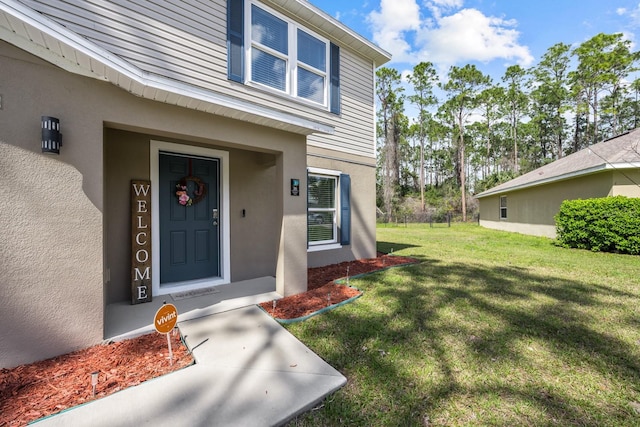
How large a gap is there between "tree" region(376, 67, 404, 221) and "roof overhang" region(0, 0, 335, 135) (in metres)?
22.6

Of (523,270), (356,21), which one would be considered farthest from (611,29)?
(523,270)

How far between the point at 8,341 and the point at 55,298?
1.30ft

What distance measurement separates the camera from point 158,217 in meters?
3.86

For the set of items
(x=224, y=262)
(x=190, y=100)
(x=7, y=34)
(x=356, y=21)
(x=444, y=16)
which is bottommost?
(x=224, y=262)

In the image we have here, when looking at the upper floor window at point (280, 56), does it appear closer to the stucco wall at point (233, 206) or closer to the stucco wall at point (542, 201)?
the stucco wall at point (233, 206)

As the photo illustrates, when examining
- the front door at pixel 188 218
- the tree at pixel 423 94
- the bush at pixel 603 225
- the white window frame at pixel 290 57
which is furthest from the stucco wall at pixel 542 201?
the front door at pixel 188 218

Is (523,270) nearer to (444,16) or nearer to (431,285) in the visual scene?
(431,285)

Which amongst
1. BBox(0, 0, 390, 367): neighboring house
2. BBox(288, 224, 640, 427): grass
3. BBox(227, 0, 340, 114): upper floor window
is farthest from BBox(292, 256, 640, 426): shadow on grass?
BBox(227, 0, 340, 114): upper floor window

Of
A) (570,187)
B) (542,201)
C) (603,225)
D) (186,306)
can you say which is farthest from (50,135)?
(542,201)

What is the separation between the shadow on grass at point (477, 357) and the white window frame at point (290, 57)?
3.85 meters

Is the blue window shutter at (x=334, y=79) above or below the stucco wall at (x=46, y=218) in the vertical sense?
above

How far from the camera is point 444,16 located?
A: 1120cm

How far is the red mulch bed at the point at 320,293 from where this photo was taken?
3.47 metres

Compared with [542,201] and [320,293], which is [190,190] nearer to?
[320,293]
